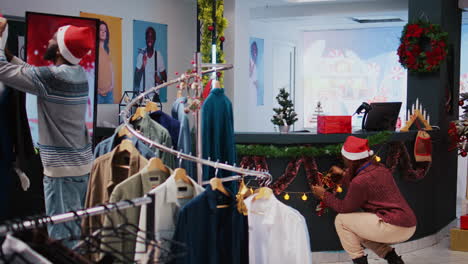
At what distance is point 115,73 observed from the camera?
→ 24.5ft

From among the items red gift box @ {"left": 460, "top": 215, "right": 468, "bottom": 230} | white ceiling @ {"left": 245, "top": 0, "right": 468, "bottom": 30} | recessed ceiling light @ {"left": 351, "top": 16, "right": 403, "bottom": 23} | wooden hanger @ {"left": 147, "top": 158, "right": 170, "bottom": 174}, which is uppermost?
recessed ceiling light @ {"left": 351, "top": 16, "right": 403, "bottom": 23}

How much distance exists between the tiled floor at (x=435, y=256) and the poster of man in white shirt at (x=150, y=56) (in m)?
3.78

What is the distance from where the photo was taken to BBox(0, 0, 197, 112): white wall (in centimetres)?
638

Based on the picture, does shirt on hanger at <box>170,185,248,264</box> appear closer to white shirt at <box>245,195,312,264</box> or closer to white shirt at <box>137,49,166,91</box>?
white shirt at <box>245,195,312,264</box>

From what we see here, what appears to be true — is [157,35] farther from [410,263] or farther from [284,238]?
[284,238]

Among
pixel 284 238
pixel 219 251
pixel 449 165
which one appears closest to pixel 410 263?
pixel 449 165

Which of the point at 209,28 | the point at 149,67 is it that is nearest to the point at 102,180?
the point at 209,28

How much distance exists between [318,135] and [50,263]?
421 cm

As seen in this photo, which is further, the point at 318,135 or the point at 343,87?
the point at 343,87

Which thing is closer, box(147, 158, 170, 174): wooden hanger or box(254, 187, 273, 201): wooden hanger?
box(147, 158, 170, 174): wooden hanger

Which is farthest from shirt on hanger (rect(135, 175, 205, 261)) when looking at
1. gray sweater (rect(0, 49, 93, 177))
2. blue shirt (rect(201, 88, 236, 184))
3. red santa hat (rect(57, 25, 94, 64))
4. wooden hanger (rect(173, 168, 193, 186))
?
red santa hat (rect(57, 25, 94, 64))

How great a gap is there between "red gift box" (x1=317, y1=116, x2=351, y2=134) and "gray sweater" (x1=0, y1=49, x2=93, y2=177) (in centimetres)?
284

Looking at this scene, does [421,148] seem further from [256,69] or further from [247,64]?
[256,69]

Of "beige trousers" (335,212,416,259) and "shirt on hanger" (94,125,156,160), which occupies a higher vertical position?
"shirt on hanger" (94,125,156,160)
